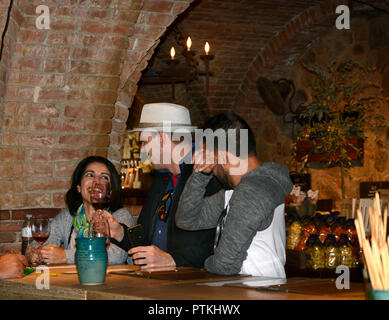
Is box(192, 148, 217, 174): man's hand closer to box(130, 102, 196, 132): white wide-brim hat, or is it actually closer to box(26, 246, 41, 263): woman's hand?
box(130, 102, 196, 132): white wide-brim hat

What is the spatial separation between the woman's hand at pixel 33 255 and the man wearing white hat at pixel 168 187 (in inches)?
14.9

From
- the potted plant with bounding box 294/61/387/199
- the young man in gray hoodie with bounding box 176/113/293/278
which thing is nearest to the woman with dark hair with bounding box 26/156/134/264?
the young man in gray hoodie with bounding box 176/113/293/278

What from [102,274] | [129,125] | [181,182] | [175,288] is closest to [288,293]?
[175,288]

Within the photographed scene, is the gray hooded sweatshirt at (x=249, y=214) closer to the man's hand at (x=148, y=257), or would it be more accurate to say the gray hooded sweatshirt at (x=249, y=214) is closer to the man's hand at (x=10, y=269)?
the man's hand at (x=148, y=257)

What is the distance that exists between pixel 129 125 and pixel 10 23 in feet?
19.6

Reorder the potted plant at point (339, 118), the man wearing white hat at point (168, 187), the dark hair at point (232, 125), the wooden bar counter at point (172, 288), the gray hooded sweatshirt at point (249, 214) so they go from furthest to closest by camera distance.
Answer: the potted plant at point (339, 118), the man wearing white hat at point (168, 187), the dark hair at point (232, 125), the gray hooded sweatshirt at point (249, 214), the wooden bar counter at point (172, 288)

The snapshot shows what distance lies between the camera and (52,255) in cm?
319

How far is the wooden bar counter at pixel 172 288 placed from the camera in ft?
6.76

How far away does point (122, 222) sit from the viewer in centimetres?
349

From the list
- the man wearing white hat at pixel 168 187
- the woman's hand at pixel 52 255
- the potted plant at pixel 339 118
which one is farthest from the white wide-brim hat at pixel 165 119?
the potted plant at pixel 339 118

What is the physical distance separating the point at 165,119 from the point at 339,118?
307cm

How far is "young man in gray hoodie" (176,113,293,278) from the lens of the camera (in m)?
2.48

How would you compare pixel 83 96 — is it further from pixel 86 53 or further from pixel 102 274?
pixel 102 274

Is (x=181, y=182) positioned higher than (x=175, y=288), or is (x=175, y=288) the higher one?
(x=181, y=182)
